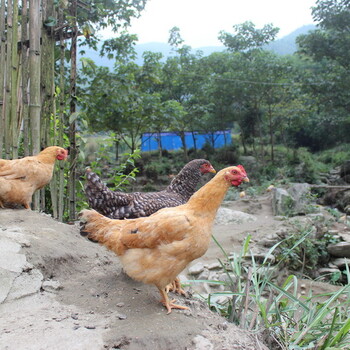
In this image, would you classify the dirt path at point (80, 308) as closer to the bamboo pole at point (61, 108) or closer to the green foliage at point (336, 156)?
the bamboo pole at point (61, 108)

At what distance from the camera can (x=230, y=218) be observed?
9.73 meters

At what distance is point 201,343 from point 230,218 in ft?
25.4

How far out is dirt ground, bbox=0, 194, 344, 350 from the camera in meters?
2.03

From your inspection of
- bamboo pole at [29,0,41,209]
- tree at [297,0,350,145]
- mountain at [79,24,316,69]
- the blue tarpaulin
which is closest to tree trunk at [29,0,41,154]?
bamboo pole at [29,0,41,209]

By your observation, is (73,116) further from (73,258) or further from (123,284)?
(123,284)

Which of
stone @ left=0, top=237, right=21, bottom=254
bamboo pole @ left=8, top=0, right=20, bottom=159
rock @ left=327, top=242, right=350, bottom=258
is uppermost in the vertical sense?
bamboo pole @ left=8, top=0, right=20, bottom=159

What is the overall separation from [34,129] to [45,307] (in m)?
2.50

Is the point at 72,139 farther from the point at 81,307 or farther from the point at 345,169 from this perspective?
the point at 345,169

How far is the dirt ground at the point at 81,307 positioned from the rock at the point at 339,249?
606 centimetres

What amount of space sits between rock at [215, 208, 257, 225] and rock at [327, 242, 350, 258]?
2.48 m

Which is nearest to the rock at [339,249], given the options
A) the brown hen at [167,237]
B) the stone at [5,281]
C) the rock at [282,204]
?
the rock at [282,204]

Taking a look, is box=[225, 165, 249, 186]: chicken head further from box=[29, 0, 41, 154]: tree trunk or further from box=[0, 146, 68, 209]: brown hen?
box=[29, 0, 41, 154]: tree trunk

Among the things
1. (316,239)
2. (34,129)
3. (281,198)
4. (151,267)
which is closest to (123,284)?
(151,267)

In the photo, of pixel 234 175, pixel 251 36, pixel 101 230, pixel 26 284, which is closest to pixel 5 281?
pixel 26 284
